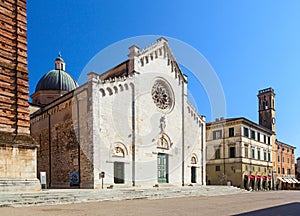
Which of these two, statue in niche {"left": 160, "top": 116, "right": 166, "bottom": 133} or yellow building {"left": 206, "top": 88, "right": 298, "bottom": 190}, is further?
yellow building {"left": 206, "top": 88, "right": 298, "bottom": 190}

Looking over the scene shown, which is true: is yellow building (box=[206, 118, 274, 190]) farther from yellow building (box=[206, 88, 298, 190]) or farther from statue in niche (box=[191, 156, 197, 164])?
statue in niche (box=[191, 156, 197, 164])

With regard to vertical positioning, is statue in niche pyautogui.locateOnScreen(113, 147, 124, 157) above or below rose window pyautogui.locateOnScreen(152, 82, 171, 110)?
below

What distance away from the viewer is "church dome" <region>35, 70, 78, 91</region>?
46438 millimetres

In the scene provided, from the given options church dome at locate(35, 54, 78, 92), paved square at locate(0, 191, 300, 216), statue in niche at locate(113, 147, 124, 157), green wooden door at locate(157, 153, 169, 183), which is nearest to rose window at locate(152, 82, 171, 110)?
green wooden door at locate(157, 153, 169, 183)

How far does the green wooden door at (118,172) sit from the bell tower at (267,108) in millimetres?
40243

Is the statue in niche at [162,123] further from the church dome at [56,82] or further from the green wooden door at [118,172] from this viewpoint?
the church dome at [56,82]

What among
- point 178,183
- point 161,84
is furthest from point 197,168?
point 161,84

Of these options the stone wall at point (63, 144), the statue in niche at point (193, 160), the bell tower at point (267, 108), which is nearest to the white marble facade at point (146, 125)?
the statue in niche at point (193, 160)

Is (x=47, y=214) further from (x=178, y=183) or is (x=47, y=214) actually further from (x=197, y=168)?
(x=197, y=168)

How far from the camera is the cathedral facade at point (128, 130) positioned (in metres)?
25.4

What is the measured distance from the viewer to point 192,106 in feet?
126

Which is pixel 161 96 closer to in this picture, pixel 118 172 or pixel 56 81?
pixel 118 172

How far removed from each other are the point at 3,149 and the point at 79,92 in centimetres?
1021

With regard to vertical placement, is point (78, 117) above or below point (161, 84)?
below
